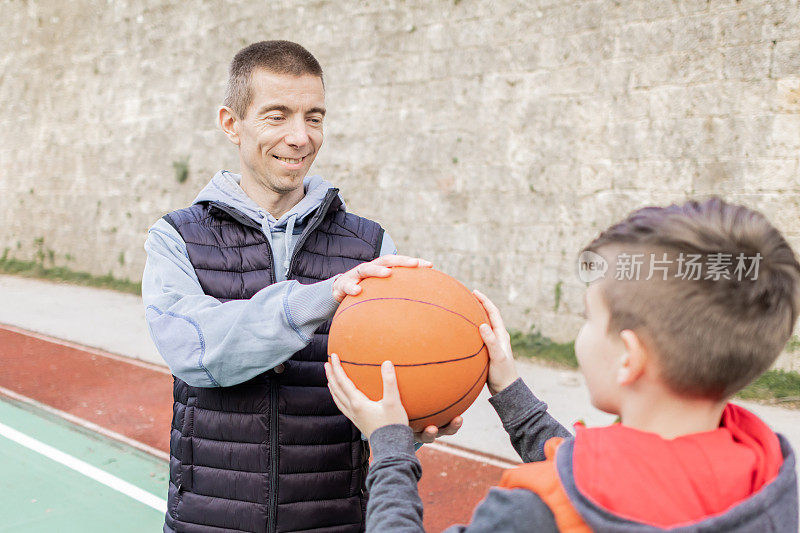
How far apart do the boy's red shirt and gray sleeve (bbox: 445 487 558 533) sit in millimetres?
97

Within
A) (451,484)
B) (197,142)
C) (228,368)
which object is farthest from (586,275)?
(197,142)

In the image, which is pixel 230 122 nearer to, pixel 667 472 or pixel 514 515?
pixel 514 515

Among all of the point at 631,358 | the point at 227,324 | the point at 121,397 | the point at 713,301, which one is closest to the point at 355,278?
the point at 227,324

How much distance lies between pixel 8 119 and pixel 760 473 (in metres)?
14.5

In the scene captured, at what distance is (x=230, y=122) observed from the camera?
7.89 ft

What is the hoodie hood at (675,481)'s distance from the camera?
107 centimetres

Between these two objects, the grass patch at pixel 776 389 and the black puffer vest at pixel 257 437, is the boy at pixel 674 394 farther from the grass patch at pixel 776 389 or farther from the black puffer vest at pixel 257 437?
the grass patch at pixel 776 389

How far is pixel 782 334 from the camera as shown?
4.01 ft

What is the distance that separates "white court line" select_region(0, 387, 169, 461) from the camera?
197 inches

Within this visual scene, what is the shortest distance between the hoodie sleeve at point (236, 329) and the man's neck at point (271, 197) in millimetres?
519

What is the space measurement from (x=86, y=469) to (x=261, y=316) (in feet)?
12.2

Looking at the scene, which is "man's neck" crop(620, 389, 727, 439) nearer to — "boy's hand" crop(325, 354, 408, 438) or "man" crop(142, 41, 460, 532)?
"boy's hand" crop(325, 354, 408, 438)

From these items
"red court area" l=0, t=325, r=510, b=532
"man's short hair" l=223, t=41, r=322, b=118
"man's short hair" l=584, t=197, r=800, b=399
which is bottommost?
"red court area" l=0, t=325, r=510, b=532

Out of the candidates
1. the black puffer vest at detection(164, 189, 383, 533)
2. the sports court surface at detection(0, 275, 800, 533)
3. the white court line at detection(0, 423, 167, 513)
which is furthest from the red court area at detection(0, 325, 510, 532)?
the black puffer vest at detection(164, 189, 383, 533)
